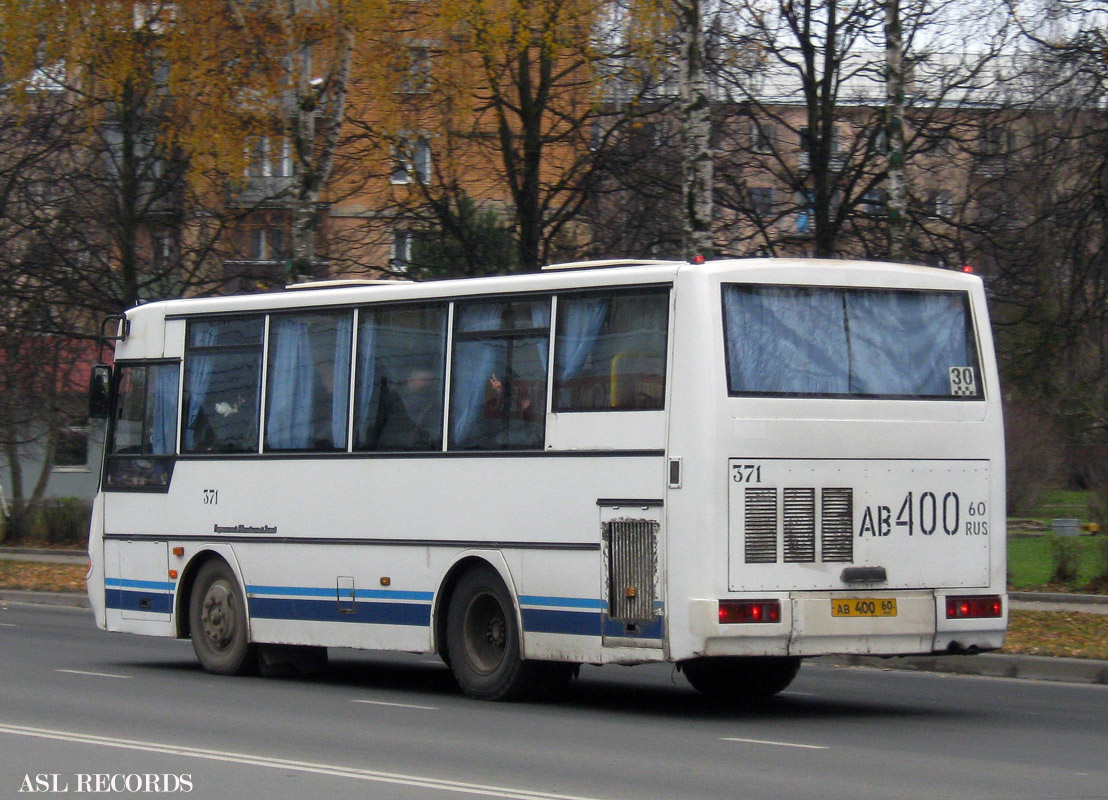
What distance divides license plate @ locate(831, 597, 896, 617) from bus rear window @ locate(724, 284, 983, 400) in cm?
137

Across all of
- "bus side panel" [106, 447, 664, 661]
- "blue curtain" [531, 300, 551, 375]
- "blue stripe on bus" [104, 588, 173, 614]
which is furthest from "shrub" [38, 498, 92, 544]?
"blue curtain" [531, 300, 551, 375]

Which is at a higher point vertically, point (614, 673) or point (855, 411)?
point (855, 411)

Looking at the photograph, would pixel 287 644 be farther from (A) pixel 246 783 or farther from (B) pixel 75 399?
(B) pixel 75 399

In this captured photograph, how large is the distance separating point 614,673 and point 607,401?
4.57 meters

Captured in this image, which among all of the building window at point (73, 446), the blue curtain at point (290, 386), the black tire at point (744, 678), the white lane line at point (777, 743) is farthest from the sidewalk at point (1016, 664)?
the building window at point (73, 446)

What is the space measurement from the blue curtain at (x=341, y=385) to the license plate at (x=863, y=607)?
437 centimetres

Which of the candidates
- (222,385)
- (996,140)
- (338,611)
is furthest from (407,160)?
(338,611)

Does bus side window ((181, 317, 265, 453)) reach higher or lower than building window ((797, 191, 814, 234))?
lower

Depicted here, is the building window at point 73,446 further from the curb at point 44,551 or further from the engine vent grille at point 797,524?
the engine vent grille at point 797,524

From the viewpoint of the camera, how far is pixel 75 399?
129ft

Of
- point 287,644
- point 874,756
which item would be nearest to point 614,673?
point 287,644

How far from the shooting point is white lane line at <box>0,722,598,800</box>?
839 centimetres

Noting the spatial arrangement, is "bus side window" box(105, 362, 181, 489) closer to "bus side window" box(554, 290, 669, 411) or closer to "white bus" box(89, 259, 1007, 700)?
"white bus" box(89, 259, 1007, 700)

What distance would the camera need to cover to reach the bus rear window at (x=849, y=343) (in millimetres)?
11727
